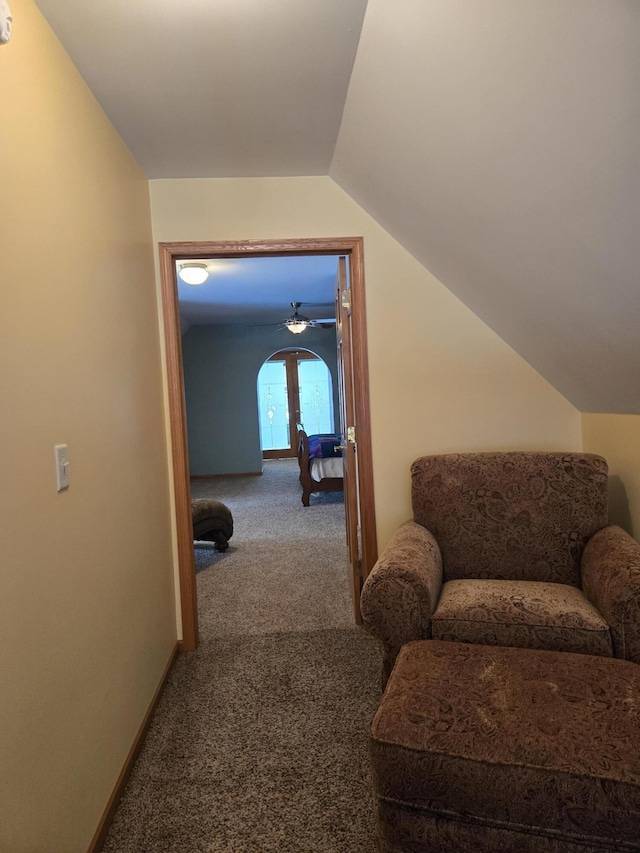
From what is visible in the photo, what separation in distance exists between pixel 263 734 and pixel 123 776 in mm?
493

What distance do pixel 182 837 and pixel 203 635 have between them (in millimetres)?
1360

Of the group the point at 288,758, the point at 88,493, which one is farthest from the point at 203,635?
the point at 88,493

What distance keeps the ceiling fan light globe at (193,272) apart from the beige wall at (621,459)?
2.96 m

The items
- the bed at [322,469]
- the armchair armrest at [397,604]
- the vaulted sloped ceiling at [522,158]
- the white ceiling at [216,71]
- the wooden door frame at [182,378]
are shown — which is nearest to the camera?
the vaulted sloped ceiling at [522,158]

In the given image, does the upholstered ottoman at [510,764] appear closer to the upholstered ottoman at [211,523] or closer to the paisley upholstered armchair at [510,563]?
the paisley upholstered armchair at [510,563]

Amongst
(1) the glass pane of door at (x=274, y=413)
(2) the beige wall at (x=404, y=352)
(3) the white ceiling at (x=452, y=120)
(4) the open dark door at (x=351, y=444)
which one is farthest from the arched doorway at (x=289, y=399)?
(3) the white ceiling at (x=452, y=120)

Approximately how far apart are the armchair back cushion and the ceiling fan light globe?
2641mm

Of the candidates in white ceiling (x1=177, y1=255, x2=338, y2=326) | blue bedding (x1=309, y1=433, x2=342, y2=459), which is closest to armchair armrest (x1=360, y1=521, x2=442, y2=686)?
white ceiling (x1=177, y1=255, x2=338, y2=326)

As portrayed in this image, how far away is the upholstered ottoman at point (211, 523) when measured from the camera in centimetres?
425

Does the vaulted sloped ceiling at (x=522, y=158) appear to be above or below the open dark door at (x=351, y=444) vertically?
above

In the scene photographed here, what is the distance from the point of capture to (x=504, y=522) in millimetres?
2293

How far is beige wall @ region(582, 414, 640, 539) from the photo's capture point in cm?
228

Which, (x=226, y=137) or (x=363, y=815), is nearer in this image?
(x=363, y=815)

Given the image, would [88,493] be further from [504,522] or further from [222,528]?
[222,528]
